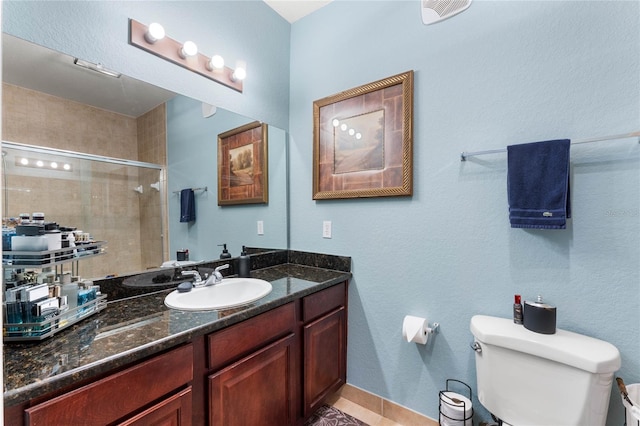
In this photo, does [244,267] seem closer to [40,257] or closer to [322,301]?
[322,301]

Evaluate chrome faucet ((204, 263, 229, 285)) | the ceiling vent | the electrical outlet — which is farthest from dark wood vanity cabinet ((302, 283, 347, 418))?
the ceiling vent

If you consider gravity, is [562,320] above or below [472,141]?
below

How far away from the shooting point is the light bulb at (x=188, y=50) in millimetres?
1580

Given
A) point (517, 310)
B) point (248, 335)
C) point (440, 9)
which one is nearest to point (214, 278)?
point (248, 335)

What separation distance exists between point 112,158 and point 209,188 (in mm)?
537

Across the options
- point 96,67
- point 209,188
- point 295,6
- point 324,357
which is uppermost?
point 295,6

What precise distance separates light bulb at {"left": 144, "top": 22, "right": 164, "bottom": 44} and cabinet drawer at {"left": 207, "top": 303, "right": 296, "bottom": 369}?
139 centimetres

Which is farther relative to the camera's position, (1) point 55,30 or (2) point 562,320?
(2) point 562,320

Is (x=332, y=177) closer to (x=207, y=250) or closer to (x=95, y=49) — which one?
(x=207, y=250)

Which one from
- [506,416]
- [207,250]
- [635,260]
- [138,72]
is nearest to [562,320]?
[635,260]

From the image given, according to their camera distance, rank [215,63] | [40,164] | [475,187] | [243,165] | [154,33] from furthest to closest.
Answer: [243,165] < [215,63] < [475,187] < [154,33] < [40,164]

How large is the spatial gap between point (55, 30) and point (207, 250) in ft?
3.92

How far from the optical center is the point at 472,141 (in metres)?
1.56

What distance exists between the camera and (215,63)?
1.73 meters
